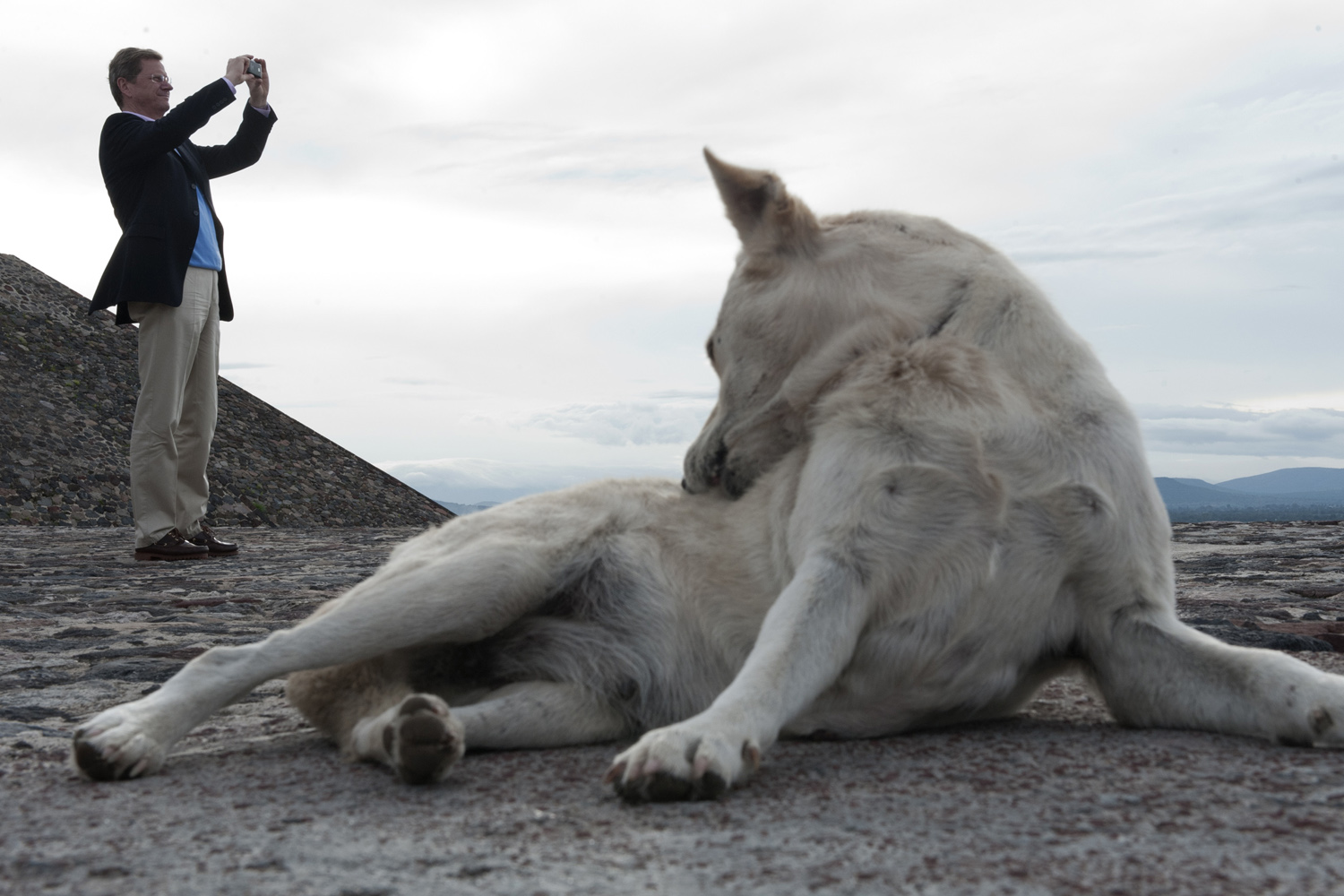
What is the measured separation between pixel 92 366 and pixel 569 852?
18.0 meters

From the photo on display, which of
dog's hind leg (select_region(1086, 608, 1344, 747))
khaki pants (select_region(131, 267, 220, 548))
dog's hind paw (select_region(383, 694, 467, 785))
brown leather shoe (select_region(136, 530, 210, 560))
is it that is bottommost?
brown leather shoe (select_region(136, 530, 210, 560))

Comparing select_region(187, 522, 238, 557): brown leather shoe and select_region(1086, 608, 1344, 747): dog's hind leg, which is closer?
select_region(1086, 608, 1344, 747): dog's hind leg

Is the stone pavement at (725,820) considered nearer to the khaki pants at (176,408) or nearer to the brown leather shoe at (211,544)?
the khaki pants at (176,408)

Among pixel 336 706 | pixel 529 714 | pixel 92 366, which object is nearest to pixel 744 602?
pixel 529 714

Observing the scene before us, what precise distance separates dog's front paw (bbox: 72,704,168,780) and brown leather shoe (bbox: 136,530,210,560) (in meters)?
5.78

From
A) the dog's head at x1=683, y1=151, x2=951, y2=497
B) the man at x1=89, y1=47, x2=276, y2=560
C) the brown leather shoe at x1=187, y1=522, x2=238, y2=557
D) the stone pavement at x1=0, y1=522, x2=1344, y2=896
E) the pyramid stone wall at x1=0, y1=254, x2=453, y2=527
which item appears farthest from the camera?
the pyramid stone wall at x1=0, y1=254, x2=453, y2=527

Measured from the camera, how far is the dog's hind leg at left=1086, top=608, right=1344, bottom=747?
7.12ft

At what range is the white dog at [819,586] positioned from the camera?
224cm

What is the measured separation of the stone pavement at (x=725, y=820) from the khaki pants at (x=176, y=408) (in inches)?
184

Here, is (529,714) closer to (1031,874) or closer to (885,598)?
(885,598)

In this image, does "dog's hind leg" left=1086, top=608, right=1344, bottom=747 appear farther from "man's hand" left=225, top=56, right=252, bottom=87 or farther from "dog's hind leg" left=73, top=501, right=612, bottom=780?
"man's hand" left=225, top=56, right=252, bottom=87

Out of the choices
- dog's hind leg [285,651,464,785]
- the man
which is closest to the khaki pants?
the man

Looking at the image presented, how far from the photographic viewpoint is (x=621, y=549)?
2850 millimetres

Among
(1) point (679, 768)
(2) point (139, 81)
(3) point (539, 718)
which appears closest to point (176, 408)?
(2) point (139, 81)
